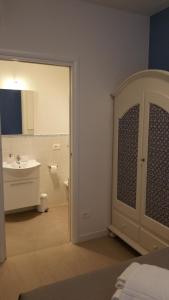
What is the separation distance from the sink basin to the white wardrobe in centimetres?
126

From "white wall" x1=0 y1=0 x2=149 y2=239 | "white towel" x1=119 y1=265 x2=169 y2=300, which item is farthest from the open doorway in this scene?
"white towel" x1=119 y1=265 x2=169 y2=300

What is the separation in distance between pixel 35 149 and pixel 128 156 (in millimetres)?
1692

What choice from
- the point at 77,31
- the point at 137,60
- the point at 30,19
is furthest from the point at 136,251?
the point at 30,19

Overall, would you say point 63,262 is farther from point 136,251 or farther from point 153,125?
point 153,125

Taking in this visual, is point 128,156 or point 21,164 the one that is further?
point 21,164

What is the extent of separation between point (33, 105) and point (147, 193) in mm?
2284

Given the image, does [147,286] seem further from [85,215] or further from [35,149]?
[35,149]

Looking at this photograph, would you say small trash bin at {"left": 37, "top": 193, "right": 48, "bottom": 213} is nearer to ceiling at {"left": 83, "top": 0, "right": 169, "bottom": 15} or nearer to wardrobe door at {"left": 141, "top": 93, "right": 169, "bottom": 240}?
wardrobe door at {"left": 141, "top": 93, "right": 169, "bottom": 240}

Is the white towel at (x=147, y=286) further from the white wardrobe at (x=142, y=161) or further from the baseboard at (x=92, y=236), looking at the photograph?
the baseboard at (x=92, y=236)

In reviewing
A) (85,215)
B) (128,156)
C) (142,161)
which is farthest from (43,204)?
(142,161)

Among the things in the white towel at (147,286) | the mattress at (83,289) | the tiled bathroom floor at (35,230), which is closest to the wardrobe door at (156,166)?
the mattress at (83,289)

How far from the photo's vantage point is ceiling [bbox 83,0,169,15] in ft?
8.39

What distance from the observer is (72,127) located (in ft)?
8.91

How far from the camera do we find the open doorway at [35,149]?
11.3ft
